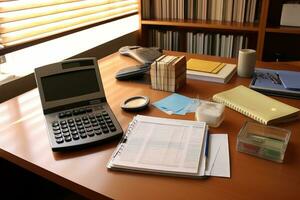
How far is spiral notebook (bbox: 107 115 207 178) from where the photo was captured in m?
0.77

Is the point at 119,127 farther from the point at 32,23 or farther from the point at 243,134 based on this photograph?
the point at 32,23

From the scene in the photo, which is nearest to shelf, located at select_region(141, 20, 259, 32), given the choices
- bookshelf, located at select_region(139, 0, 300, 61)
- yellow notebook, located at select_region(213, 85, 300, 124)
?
bookshelf, located at select_region(139, 0, 300, 61)

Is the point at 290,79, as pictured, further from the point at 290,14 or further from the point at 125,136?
the point at 290,14

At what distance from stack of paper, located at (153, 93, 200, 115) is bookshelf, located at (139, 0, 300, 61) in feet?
3.85

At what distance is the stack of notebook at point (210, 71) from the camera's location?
131 centimetres

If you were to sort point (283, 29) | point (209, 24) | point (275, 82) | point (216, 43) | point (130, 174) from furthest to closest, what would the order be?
point (216, 43) → point (209, 24) → point (283, 29) → point (275, 82) → point (130, 174)

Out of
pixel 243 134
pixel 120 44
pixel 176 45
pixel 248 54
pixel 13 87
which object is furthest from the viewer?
pixel 176 45

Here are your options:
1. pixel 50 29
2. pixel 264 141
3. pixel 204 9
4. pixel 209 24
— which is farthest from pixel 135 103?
pixel 204 9

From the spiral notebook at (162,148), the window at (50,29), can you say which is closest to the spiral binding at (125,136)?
the spiral notebook at (162,148)

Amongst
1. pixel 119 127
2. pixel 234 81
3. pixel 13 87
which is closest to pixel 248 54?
pixel 234 81

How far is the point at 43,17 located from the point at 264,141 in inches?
50.8

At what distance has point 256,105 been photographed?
Result: 3.46ft

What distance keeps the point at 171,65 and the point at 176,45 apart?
134 cm

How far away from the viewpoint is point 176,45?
2.47 meters
